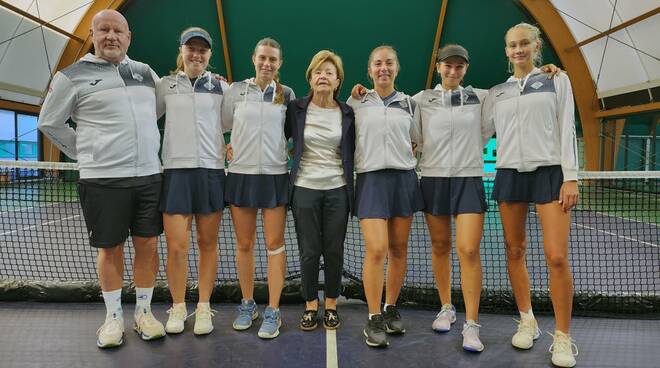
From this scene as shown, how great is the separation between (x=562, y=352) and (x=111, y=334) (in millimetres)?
2559

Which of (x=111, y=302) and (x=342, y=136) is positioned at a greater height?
(x=342, y=136)

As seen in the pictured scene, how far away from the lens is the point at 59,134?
2527 millimetres

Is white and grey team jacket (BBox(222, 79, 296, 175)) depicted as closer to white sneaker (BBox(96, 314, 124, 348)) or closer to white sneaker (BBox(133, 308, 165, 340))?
white sneaker (BBox(133, 308, 165, 340))

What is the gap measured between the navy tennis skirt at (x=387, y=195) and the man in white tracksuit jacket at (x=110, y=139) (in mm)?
1240

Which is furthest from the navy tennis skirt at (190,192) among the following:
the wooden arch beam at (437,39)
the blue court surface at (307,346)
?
the wooden arch beam at (437,39)

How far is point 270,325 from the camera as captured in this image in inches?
110

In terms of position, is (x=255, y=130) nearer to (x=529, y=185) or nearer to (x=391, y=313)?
(x=391, y=313)

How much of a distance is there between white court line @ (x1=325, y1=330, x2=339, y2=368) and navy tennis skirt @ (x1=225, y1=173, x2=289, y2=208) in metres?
0.89

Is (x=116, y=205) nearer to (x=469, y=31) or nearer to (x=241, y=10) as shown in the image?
(x=241, y=10)

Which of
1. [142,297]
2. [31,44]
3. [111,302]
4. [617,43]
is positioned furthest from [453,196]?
[31,44]

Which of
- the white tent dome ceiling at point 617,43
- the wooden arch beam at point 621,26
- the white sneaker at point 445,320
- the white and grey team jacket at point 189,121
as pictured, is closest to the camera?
the white and grey team jacket at point 189,121

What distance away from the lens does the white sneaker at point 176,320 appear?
277 cm

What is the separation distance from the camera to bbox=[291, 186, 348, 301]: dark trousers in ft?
8.91

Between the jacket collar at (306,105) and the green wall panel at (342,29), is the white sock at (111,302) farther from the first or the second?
the green wall panel at (342,29)
